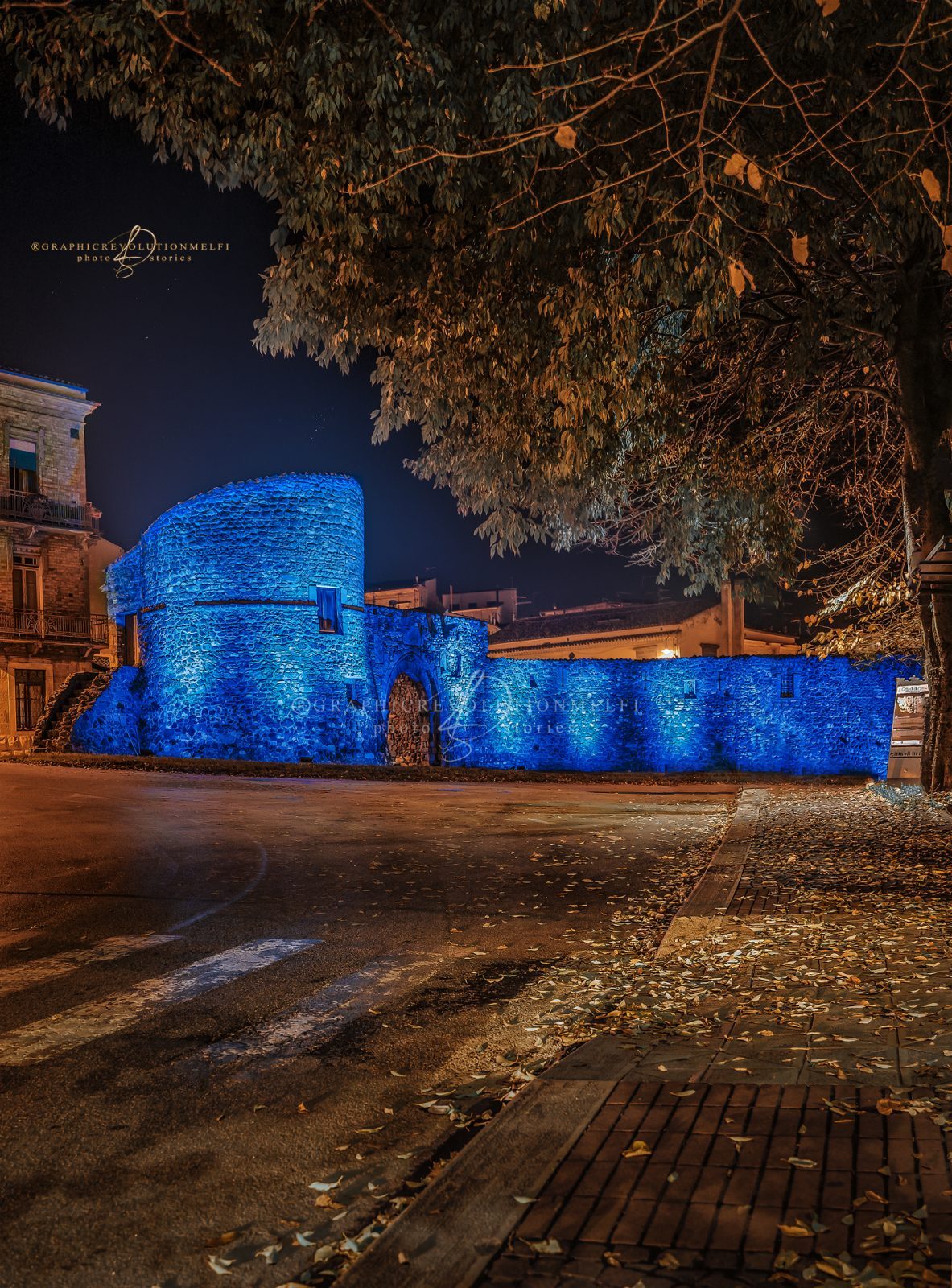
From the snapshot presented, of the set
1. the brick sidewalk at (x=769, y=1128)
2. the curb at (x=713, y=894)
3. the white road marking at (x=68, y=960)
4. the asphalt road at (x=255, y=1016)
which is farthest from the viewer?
the curb at (x=713, y=894)

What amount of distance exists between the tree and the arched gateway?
1956cm

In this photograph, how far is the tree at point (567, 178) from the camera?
259 inches

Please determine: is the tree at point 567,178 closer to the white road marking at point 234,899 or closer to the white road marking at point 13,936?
the white road marking at point 234,899

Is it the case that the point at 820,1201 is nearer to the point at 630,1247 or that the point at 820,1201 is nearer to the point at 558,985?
the point at 630,1247

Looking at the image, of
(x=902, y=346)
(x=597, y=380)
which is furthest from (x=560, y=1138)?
(x=902, y=346)

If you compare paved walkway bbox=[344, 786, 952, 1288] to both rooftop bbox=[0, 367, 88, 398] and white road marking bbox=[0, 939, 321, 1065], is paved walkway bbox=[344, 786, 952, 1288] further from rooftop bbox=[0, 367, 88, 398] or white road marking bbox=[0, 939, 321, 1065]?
rooftop bbox=[0, 367, 88, 398]

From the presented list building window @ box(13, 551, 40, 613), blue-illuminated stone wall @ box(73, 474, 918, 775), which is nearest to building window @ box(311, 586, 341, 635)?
blue-illuminated stone wall @ box(73, 474, 918, 775)

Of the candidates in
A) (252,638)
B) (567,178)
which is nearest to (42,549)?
(252,638)

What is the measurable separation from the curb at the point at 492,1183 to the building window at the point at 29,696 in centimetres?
3271

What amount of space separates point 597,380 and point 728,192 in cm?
165

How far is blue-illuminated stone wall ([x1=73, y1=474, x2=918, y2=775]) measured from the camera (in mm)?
25750

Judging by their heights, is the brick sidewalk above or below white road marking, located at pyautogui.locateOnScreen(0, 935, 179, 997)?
above

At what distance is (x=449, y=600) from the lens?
211 ft

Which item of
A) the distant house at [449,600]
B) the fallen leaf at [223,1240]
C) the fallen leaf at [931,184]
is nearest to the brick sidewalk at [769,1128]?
the fallen leaf at [223,1240]
